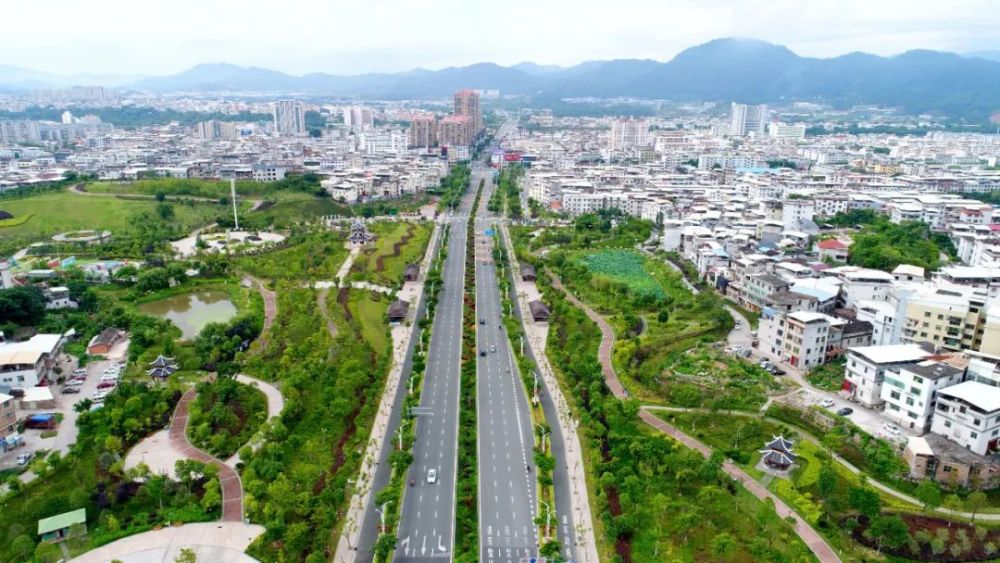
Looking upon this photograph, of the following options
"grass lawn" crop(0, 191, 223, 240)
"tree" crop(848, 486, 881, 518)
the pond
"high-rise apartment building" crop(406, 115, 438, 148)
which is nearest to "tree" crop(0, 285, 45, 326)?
the pond

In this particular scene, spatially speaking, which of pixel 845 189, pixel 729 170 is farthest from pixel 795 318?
pixel 729 170

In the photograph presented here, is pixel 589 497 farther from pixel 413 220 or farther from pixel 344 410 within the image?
pixel 413 220

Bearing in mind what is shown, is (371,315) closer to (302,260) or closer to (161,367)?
(161,367)

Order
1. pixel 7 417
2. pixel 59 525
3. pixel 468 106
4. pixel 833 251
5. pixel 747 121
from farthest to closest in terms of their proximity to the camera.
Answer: pixel 747 121, pixel 468 106, pixel 833 251, pixel 7 417, pixel 59 525

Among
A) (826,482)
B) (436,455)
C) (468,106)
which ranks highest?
(468,106)

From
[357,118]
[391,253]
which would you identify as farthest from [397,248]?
[357,118]

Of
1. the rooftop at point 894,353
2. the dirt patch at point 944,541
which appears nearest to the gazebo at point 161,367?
the dirt patch at point 944,541

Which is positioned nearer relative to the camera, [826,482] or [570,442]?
[826,482]
